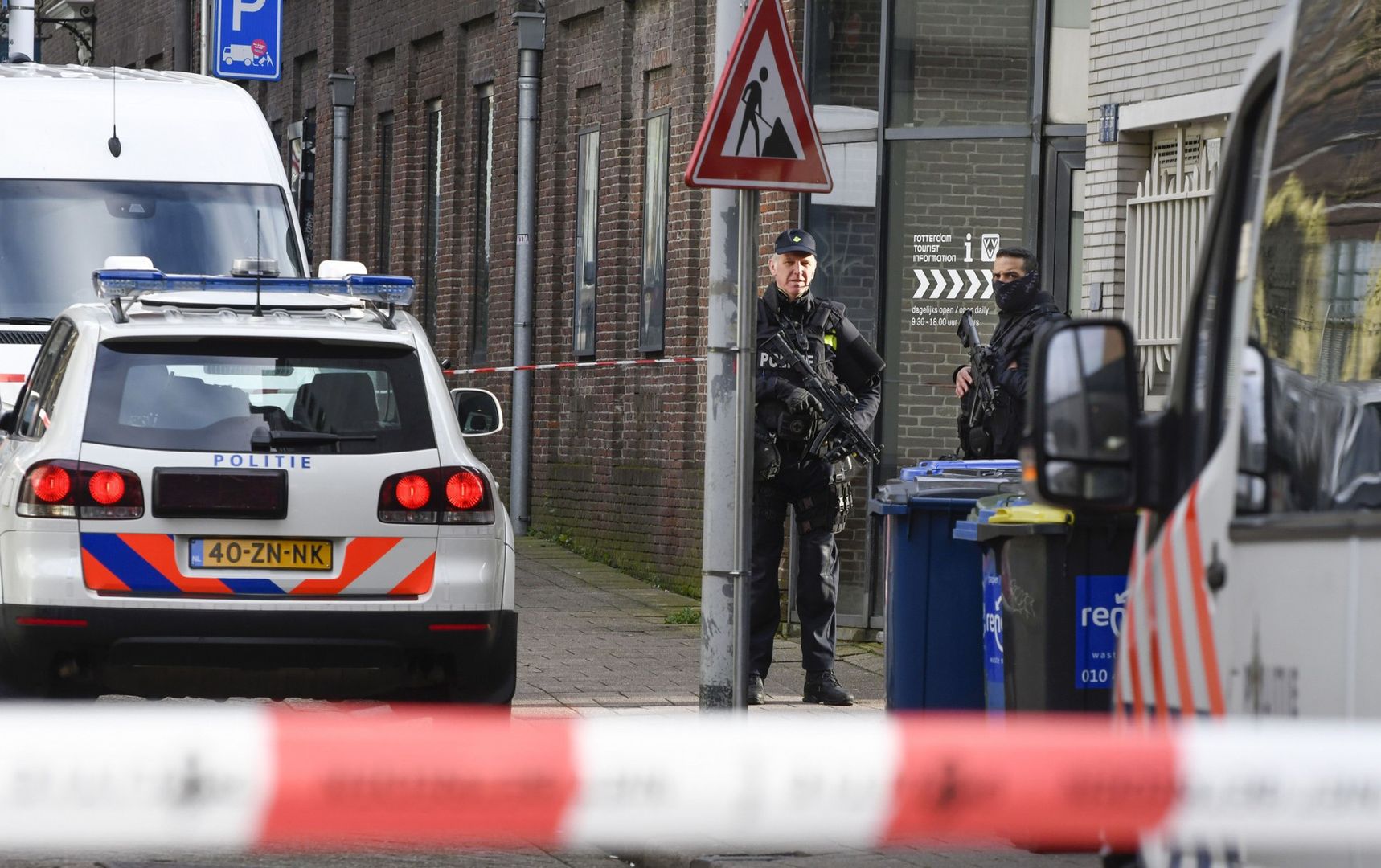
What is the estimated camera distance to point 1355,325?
434cm

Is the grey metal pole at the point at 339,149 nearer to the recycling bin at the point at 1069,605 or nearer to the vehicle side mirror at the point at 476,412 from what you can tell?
the vehicle side mirror at the point at 476,412

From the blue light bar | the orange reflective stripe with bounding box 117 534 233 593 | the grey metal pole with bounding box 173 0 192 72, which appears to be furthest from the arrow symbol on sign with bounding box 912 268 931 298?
the grey metal pole with bounding box 173 0 192 72

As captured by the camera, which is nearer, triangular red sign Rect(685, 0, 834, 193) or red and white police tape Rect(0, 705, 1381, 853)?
red and white police tape Rect(0, 705, 1381, 853)

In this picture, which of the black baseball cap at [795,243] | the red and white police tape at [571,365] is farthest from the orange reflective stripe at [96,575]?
the red and white police tape at [571,365]

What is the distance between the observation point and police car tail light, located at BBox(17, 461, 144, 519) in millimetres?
8344

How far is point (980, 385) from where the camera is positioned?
35.3 ft

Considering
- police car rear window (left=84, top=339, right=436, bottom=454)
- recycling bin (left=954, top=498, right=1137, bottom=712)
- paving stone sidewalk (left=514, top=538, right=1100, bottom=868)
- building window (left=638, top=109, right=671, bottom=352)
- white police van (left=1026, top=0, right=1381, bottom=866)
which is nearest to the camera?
white police van (left=1026, top=0, right=1381, bottom=866)

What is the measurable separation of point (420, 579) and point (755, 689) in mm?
2527

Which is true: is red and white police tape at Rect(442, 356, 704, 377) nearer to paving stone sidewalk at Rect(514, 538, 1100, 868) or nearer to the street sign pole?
paving stone sidewalk at Rect(514, 538, 1100, 868)

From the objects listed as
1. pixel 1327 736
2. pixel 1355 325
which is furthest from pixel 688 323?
pixel 1327 736

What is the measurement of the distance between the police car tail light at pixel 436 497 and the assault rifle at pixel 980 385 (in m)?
2.81

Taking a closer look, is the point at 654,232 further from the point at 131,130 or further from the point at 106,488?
the point at 106,488

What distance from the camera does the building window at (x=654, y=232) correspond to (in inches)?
721

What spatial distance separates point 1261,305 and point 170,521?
17.2 feet
